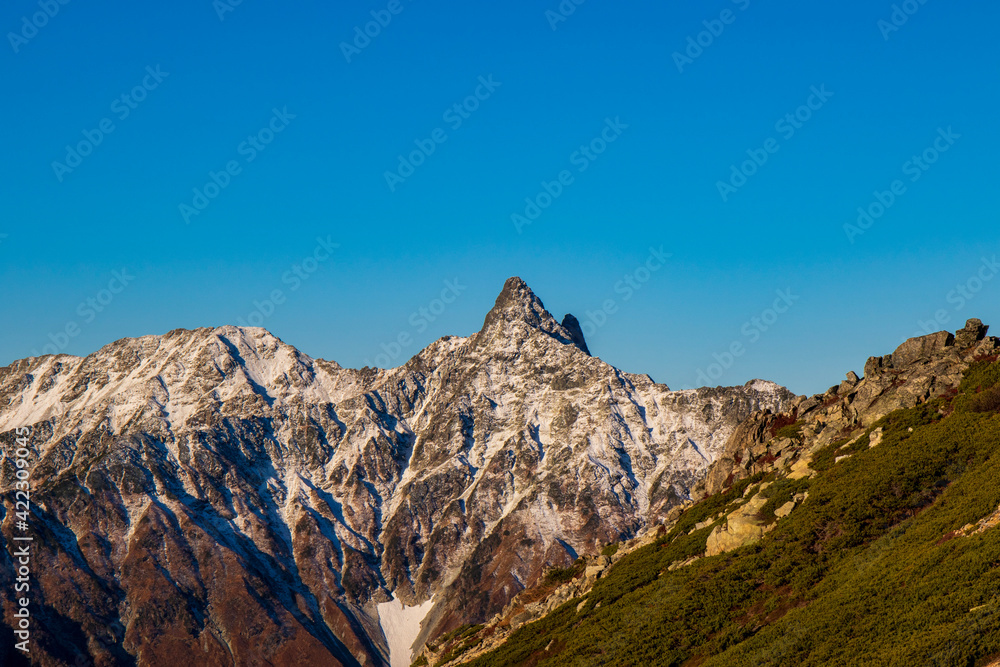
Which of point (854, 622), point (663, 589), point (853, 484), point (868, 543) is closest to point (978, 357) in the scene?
point (853, 484)

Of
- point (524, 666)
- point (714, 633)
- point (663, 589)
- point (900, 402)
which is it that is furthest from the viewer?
point (900, 402)

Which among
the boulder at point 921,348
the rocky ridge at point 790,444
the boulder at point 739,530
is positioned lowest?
the boulder at point 739,530

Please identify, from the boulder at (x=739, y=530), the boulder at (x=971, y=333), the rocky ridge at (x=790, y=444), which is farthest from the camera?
the boulder at (x=971, y=333)

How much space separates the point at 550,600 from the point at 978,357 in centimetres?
4051

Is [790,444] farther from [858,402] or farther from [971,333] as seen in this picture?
[971,333]

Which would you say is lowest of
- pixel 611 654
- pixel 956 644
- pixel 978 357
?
pixel 956 644

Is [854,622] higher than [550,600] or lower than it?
lower

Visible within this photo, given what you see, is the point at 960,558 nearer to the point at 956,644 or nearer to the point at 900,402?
the point at 956,644

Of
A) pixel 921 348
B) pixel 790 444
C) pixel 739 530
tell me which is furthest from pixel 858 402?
pixel 739 530

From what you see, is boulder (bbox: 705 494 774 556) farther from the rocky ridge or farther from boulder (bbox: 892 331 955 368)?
boulder (bbox: 892 331 955 368)

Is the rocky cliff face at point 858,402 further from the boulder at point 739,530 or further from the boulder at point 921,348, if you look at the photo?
the boulder at point 739,530

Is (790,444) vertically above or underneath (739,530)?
above

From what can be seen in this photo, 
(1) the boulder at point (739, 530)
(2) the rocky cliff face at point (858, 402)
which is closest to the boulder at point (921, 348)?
(2) the rocky cliff face at point (858, 402)

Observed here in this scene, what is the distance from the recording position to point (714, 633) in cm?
5719
